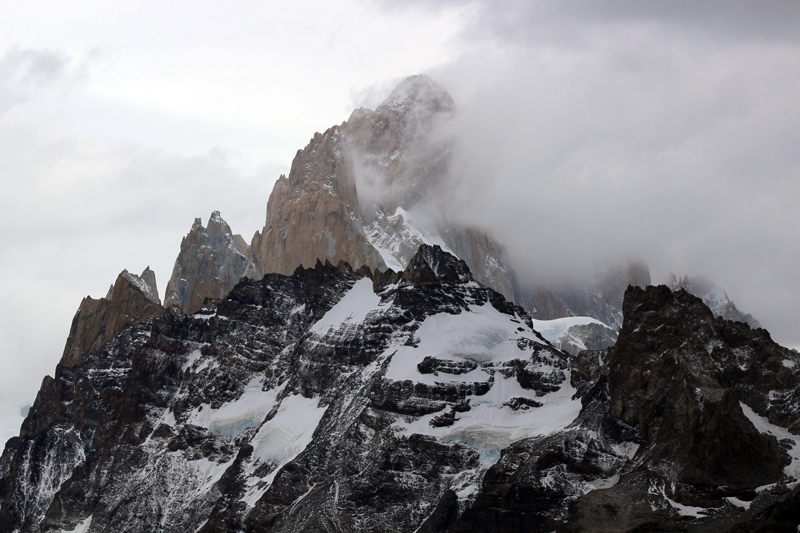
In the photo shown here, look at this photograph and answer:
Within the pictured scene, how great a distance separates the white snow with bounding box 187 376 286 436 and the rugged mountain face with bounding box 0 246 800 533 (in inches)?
13.8

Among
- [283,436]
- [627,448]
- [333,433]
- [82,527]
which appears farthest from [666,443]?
[82,527]

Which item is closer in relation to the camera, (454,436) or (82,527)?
(454,436)

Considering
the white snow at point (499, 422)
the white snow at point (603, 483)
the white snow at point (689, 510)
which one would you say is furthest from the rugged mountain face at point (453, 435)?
the white snow at point (603, 483)

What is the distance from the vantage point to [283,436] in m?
175

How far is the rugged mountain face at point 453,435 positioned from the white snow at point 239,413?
1.15ft

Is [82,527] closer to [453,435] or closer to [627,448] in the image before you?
[453,435]

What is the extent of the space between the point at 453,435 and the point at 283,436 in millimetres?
32952

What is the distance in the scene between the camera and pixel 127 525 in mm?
173750

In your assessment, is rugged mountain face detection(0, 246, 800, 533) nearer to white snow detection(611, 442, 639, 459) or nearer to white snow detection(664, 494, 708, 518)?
white snow detection(664, 494, 708, 518)

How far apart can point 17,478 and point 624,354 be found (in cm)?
11469

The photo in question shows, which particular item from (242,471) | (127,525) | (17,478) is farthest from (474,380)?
(17,478)

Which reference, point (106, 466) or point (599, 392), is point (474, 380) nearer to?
point (599, 392)

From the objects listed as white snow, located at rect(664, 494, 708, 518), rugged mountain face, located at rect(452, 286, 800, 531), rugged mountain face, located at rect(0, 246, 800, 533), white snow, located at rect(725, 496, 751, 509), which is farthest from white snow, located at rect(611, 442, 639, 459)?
white snow, located at rect(725, 496, 751, 509)

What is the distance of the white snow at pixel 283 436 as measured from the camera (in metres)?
166
